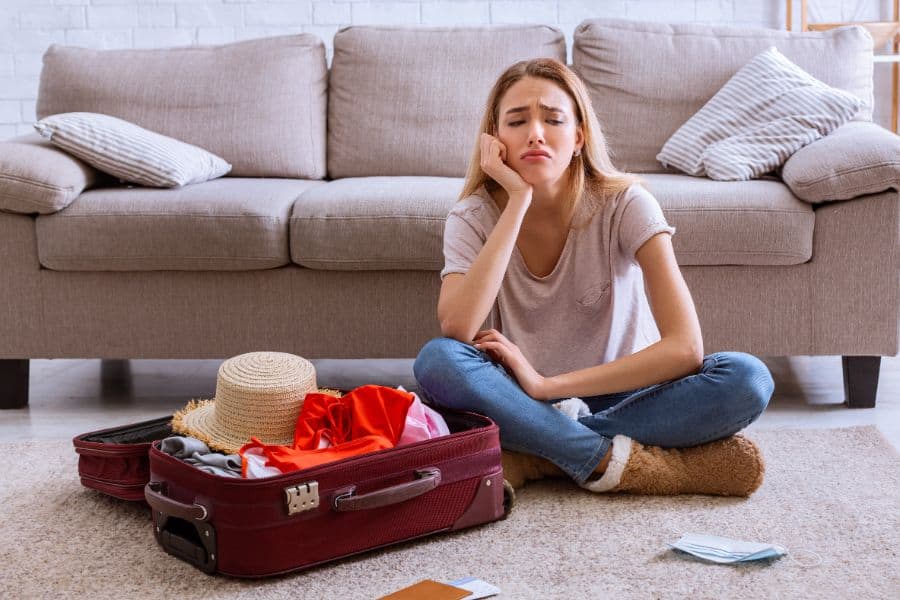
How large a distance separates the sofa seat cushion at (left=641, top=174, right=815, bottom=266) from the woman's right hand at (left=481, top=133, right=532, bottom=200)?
56 centimetres

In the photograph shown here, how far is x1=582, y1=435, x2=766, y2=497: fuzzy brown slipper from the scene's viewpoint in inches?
71.9

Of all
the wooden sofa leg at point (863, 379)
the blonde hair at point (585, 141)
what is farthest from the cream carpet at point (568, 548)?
the blonde hair at point (585, 141)

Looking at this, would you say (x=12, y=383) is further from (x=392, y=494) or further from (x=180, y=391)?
(x=392, y=494)

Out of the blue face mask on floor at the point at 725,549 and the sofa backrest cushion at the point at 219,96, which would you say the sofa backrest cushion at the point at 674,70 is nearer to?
the sofa backrest cushion at the point at 219,96

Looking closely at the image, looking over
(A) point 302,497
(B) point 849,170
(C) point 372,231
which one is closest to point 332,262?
(C) point 372,231

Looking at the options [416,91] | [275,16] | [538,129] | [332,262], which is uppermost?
[275,16]

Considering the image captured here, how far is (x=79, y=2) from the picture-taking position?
389cm

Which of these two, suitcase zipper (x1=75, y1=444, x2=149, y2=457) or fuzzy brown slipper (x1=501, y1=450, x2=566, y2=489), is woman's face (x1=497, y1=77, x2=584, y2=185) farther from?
suitcase zipper (x1=75, y1=444, x2=149, y2=457)

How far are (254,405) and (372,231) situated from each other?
0.76 m

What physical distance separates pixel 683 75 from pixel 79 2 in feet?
7.34

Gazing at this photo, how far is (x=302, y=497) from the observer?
1.52m

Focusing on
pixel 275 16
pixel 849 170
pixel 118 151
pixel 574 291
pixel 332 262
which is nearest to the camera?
pixel 574 291

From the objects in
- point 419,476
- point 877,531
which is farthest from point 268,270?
point 877,531

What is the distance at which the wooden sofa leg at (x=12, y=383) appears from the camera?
256 centimetres
